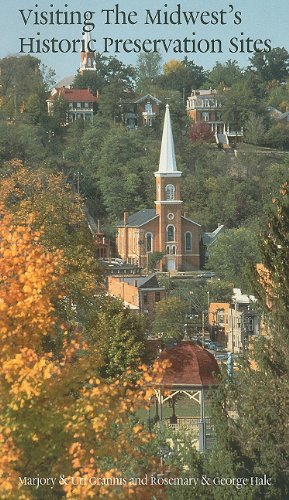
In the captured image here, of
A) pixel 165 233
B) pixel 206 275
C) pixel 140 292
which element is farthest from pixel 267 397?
pixel 165 233

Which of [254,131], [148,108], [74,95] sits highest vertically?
[74,95]

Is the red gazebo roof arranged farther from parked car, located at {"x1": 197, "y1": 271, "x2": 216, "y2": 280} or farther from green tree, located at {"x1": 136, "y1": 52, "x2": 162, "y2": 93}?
green tree, located at {"x1": 136, "y1": 52, "x2": 162, "y2": 93}

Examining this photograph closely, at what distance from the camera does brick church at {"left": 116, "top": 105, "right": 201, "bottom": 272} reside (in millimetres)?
96000

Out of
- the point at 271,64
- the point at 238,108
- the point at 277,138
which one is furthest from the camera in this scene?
the point at 271,64

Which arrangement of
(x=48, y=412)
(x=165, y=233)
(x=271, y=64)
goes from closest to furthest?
(x=48, y=412), (x=165, y=233), (x=271, y=64)

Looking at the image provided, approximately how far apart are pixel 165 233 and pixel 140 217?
8.54 ft

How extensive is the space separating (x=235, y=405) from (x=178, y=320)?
139 ft

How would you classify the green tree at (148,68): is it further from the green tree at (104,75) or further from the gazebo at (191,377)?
the gazebo at (191,377)

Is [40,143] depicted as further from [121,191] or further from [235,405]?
[235,405]

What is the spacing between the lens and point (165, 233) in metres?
96.9

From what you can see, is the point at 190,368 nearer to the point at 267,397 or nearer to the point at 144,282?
the point at 267,397

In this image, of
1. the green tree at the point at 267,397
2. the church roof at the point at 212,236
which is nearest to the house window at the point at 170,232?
the church roof at the point at 212,236

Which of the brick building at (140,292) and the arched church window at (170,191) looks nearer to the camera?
the brick building at (140,292)

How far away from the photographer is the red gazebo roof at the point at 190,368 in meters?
30.5
